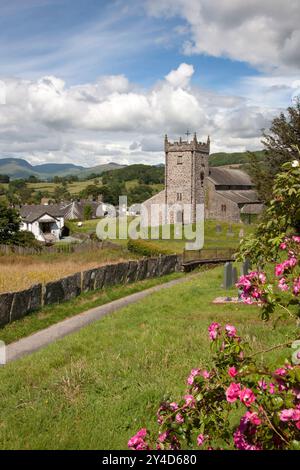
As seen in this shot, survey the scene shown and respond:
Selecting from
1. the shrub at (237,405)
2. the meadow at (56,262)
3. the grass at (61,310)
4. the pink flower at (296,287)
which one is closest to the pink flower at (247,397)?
the shrub at (237,405)

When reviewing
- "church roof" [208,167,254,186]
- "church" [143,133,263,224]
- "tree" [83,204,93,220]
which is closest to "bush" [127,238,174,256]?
"church" [143,133,263,224]

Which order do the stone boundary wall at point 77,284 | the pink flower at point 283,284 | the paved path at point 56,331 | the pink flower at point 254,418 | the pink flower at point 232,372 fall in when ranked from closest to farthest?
1. the pink flower at point 254,418
2. the pink flower at point 232,372
3. the pink flower at point 283,284
4. the paved path at point 56,331
5. the stone boundary wall at point 77,284

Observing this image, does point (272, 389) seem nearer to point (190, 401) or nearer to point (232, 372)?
point (232, 372)

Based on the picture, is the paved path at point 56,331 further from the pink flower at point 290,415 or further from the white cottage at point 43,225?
the white cottage at point 43,225

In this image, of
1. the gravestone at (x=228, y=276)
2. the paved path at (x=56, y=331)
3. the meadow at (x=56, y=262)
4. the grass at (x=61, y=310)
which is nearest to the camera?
the paved path at (x=56, y=331)

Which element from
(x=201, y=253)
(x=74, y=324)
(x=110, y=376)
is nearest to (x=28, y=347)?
(x=74, y=324)

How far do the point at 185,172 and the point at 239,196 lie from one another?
34.9ft

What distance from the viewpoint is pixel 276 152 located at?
22.6 metres

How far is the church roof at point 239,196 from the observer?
71312mm

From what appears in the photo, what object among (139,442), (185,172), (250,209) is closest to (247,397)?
(139,442)

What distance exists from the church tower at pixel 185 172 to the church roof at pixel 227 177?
12.1 ft

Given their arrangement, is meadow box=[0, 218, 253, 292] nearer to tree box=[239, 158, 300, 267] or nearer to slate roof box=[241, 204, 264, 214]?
slate roof box=[241, 204, 264, 214]
